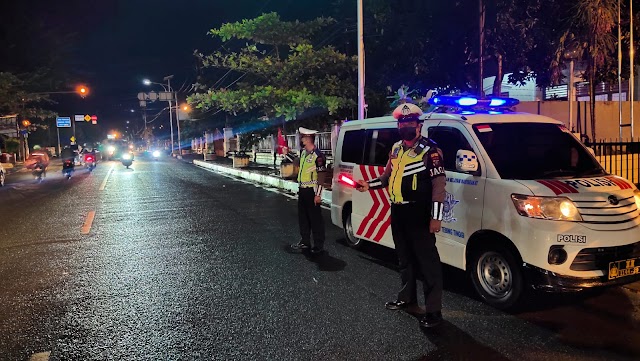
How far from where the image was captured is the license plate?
435 cm

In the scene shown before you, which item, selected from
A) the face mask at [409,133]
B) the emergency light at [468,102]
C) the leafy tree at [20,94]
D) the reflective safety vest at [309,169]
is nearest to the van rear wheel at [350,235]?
the reflective safety vest at [309,169]

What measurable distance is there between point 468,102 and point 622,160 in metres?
7.96

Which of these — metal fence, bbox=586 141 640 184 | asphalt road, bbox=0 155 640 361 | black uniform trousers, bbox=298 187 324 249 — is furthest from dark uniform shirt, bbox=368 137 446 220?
metal fence, bbox=586 141 640 184

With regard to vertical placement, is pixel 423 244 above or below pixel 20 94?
below

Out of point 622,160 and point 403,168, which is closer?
point 403,168

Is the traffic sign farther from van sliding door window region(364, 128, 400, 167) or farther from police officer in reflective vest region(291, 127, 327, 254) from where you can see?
van sliding door window region(364, 128, 400, 167)

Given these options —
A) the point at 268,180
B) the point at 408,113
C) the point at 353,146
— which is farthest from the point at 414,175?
the point at 268,180

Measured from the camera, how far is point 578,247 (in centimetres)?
429

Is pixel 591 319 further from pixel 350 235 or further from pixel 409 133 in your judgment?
pixel 350 235

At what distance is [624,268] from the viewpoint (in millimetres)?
4410

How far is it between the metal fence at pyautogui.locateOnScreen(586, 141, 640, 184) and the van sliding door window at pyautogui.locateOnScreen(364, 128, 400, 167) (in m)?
6.58

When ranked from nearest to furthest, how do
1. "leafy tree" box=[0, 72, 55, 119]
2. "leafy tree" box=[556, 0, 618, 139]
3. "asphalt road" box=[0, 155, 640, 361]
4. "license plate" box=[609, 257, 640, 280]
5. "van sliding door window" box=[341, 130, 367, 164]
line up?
"asphalt road" box=[0, 155, 640, 361] → "license plate" box=[609, 257, 640, 280] → "van sliding door window" box=[341, 130, 367, 164] → "leafy tree" box=[556, 0, 618, 139] → "leafy tree" box=[0, 72, 55, 119]

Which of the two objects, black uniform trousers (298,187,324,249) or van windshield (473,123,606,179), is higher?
van windshield (473,123,606,179)

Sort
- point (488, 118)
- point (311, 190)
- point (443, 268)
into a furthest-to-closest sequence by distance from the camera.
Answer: point (311, 190)
point (443, 268)
point (488, 118)
